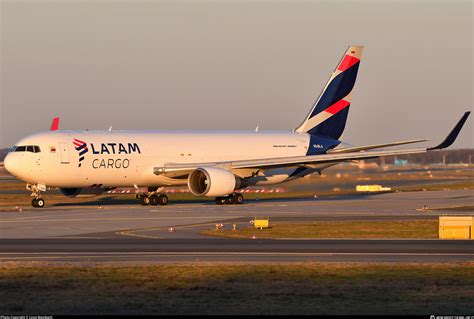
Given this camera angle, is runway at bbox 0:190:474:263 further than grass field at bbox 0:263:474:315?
Yes

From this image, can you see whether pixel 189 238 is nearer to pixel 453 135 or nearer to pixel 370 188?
pixel 453 135

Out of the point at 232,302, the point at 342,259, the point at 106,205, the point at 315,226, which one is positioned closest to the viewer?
the point at 232,302

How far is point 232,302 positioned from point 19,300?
176 inches

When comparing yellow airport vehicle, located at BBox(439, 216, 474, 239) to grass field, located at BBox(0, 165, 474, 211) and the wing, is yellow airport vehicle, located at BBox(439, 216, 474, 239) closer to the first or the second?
the wing

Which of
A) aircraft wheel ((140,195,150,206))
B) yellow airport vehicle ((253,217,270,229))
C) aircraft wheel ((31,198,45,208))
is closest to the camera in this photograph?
yellow airport vehicle ((253,217,270,229))

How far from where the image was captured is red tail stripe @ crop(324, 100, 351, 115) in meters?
67.1

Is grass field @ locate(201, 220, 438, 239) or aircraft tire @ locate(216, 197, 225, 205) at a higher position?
aircraft tire @ locate(216, 197, 225, 205)

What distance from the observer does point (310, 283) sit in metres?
22.9

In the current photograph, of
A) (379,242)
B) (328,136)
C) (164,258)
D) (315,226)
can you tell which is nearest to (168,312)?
(164,258)

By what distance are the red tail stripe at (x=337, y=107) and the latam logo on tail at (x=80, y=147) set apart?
59.1 ft

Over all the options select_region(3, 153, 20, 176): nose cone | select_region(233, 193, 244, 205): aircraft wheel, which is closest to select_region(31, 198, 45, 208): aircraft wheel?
select_region(3, 153, 20, 176): nose cone

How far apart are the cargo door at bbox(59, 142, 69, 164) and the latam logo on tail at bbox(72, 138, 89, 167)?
23.9 inches

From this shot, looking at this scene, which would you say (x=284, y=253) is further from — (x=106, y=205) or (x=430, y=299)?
(x=106, y=205)

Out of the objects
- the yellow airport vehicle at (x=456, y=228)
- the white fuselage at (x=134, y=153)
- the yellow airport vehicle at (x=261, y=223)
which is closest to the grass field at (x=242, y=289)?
the yellow airport vehicle at (x=456, y=228)
